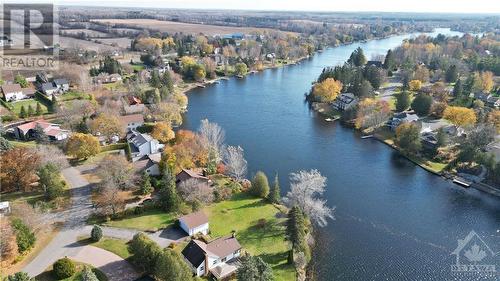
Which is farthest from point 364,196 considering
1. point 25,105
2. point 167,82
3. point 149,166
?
point 25,105

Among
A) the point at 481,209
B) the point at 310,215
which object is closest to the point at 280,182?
the point at 310,215

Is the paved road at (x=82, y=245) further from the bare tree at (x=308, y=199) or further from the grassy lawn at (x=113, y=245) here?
the bare tree at (x=308, y=199)

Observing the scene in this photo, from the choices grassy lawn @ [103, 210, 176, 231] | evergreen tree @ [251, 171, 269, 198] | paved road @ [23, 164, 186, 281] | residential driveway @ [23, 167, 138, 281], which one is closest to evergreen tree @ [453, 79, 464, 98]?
evergreen tree @ [251, 171, 269, 198]

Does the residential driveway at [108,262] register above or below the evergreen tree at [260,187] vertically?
below

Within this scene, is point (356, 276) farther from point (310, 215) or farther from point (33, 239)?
point (33, 239)

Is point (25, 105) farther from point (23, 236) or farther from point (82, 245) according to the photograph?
point (82, 245)

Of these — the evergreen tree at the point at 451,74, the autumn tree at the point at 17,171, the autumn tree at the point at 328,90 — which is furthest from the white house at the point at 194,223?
the evergreen tree at the point at 451,74

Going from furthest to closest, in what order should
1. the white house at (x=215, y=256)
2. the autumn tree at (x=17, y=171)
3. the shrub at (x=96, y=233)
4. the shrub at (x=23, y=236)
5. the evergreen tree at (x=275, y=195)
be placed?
the evergreen tree at (x=275, y=195) < the autumn tree at (x=17, y=171) < the shrub at (x=96, y=233) < the shrub at (x=23, y=236) < the white house at (x=215, y=256)
